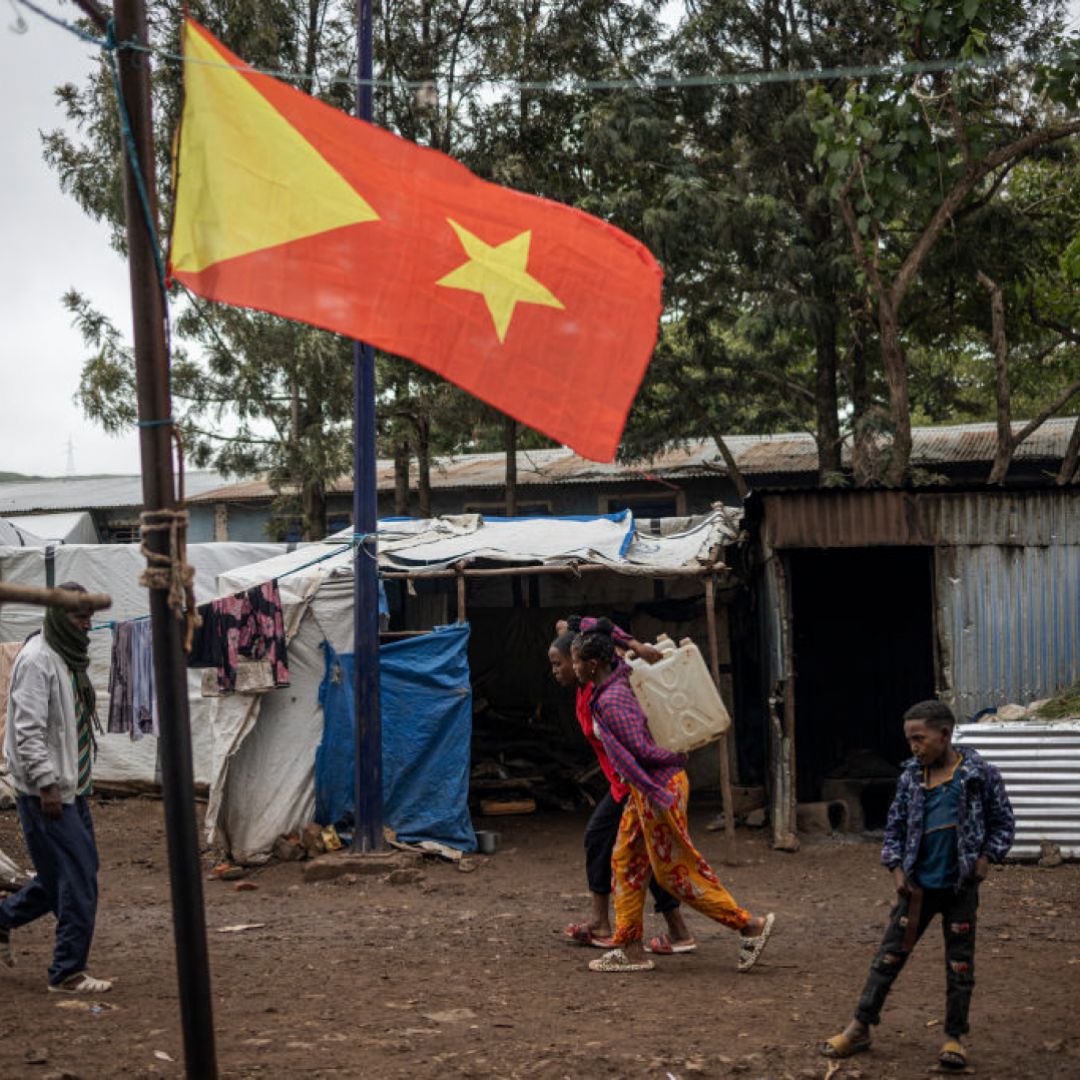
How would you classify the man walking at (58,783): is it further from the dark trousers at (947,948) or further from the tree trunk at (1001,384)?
the tree trunk at (1001,384)

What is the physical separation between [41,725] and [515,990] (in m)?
2.58

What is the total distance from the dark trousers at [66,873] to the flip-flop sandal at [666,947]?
289 centimetres

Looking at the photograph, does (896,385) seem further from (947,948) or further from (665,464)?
(947,948)

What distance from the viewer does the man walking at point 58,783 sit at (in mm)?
6164

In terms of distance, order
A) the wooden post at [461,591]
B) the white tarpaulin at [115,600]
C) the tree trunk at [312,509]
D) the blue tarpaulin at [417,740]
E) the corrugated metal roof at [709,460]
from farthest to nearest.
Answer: the corrugated metal roof at [709,460]
the tree trunk at [312,509]
the white tarpaulin at [115,600]
the wooden post at [461,591]
the blue tarpaulin at [417,740]

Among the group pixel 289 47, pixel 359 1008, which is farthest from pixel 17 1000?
pixel 289 47

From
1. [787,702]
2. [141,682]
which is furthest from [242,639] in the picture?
[787,702]

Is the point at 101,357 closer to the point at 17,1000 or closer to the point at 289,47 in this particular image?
the point at 289,47

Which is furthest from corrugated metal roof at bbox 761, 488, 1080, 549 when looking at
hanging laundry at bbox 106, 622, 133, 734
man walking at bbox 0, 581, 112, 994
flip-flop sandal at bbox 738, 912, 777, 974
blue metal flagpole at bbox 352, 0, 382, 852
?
man walking at bbox 0, 581, 112, 994

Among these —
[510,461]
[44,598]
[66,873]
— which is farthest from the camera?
[510,461]

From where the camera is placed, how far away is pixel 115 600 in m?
16.5

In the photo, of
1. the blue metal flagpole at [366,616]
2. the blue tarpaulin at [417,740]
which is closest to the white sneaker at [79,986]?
the blue metal flagpole at [366,616]

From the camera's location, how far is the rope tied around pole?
4426 mm

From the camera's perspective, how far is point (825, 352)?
1914 centimetres
